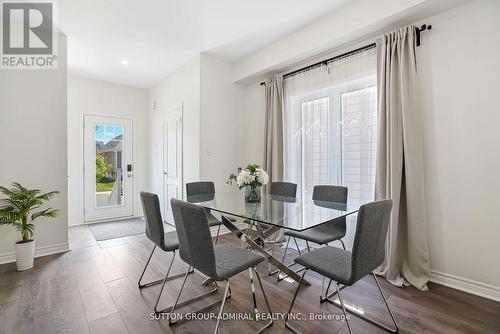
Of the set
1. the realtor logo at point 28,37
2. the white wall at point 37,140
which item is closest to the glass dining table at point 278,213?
the white wall at point 37,140

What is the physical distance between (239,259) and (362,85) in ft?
7.49

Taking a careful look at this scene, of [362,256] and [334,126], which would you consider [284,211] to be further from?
[334,126]

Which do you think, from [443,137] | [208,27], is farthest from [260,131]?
[443,137]

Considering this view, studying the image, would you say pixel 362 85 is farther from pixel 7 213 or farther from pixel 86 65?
pixel 86 65

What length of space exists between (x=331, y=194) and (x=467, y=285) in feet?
4.35

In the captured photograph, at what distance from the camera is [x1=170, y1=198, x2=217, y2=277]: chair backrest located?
52.7 inches

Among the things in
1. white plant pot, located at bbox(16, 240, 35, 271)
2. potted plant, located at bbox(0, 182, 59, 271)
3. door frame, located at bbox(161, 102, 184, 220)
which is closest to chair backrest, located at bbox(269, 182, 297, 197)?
door frame, located at bbox(161, 102, 184, 220)

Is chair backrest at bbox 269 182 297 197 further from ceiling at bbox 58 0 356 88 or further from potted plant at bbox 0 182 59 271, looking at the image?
potted plant at bbox 0 182 59 271

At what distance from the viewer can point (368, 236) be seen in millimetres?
1369

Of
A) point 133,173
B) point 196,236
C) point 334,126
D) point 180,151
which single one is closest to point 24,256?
point 180,151

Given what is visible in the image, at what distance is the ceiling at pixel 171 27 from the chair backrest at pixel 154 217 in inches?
80.7

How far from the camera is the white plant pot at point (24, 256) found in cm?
255

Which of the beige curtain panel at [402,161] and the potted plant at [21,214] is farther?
the potted plant at [21,214]

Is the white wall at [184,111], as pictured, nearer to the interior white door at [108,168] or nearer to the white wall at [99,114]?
the white wall at [99,114]
